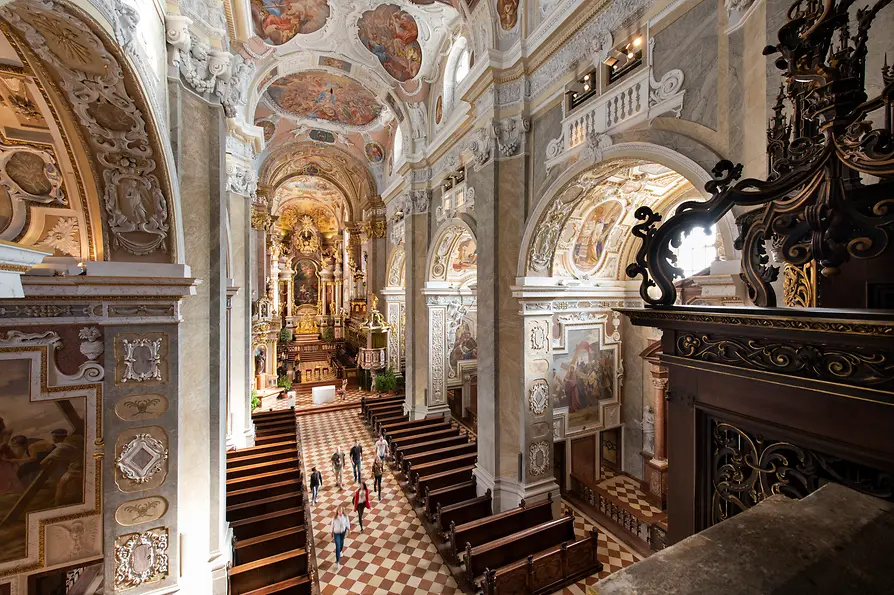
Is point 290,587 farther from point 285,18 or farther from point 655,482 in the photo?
point 285,18

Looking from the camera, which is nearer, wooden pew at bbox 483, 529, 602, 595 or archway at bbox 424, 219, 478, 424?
wooden pew at bbox 483, 529, 602, 595

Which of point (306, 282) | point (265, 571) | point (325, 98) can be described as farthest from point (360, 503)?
point (306, 282)

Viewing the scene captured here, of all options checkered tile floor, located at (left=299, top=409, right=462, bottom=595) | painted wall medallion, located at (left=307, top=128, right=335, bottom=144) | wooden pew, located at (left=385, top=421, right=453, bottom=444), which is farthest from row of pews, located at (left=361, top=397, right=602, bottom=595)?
painted wall medallion, located at (left=307, top=128, right=335, bottom=144)

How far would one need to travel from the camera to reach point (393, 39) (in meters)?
11.3

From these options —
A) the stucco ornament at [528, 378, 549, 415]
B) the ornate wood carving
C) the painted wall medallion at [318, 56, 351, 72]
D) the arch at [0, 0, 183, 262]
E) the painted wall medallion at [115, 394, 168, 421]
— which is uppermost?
the painted wall medallion at [318, 56, 351, 72]

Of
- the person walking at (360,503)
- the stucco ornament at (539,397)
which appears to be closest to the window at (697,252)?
the stucco ornament at (539,397)

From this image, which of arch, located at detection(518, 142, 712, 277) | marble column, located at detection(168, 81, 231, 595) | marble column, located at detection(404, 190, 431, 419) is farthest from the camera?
marble column, located at detection(404, 190, 431, 419)

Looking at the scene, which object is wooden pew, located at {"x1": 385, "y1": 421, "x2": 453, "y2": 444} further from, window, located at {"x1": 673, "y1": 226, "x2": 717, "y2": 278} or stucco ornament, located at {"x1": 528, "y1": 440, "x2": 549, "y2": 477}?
window, located at {"x1": 673, "y1": 226, "x2": 717, "y2": 278}

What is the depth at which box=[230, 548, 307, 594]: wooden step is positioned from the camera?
5742 mm

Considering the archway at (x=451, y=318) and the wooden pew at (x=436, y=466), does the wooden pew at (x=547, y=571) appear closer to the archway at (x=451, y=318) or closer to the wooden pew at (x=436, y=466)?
the wooden pew at (x=436, y=466)

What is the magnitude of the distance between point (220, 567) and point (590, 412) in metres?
8.63

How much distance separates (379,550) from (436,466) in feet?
8.51

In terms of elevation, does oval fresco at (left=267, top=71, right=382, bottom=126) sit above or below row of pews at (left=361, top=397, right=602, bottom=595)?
above

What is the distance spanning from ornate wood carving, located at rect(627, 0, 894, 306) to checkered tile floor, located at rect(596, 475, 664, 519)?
8.91 m
